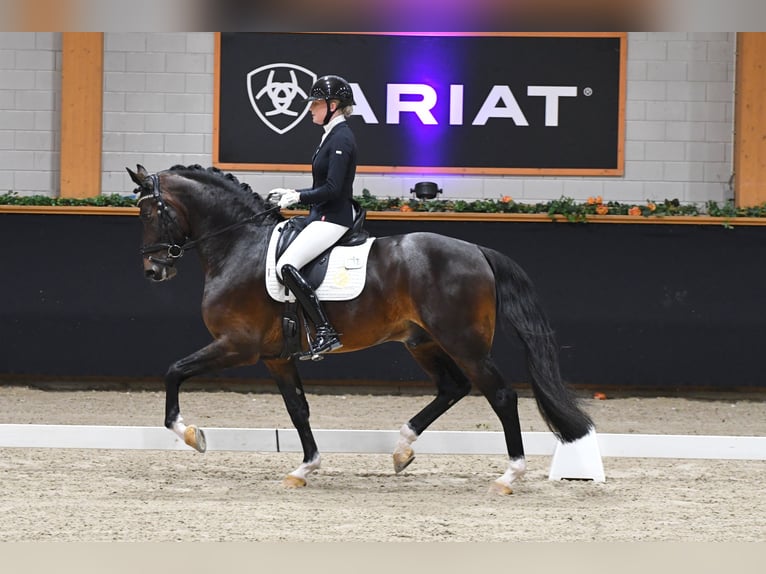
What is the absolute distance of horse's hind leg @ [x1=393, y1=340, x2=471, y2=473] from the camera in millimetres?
5152

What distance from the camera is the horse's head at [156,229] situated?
16.9 ft

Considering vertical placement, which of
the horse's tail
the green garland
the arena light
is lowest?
the horse's tail

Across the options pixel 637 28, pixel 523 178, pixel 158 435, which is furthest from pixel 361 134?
pixel 637 28

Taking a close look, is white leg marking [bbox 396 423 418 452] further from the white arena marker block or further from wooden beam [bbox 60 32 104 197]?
wooden beam [bbox 60 32 104 197]

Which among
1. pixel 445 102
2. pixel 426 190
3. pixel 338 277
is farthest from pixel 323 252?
pixel 445 102

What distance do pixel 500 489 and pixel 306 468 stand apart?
3.15ft

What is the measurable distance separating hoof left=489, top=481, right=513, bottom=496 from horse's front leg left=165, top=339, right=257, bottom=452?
132cm

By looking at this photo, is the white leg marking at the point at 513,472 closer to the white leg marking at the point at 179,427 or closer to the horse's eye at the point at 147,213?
Result: the white leg marking at the point at 179,427

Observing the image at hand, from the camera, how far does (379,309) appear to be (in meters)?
5.05

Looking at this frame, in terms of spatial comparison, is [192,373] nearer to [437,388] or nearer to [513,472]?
[437,388]

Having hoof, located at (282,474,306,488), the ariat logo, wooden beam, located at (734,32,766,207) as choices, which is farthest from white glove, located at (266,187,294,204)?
wooden beam, located at (734,32,766,207)

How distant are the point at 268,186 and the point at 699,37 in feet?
14.6

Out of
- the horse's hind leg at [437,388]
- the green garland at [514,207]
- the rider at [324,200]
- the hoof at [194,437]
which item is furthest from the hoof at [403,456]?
the green garland at [514,207]

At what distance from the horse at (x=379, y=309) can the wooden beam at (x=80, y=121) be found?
5.20 metres
